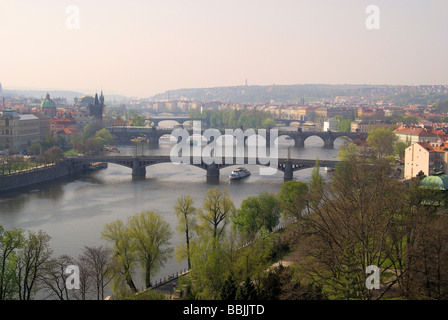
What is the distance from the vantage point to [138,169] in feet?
84.0

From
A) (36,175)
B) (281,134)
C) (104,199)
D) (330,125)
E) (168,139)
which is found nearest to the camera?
(104,199)

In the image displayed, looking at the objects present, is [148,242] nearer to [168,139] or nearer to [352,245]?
[352,245]

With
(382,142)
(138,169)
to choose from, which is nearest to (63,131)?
(138,169)

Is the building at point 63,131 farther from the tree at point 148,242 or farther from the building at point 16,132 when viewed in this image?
the tree at point 148,242

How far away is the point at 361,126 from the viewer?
154ft

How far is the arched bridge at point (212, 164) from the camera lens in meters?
24.7

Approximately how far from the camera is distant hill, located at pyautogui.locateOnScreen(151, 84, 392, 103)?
499 ft

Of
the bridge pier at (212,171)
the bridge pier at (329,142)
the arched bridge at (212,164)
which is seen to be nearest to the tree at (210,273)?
the bridge pier at (212,171)

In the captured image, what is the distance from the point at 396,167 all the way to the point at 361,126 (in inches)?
872

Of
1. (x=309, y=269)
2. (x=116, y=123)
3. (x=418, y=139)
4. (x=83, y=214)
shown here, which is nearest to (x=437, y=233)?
(x=309, y=269)

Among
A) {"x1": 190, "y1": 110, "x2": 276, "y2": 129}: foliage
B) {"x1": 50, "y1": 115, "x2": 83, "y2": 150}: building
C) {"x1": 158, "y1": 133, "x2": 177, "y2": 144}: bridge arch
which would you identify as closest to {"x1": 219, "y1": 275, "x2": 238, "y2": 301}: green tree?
{"x1": 50, "y1": 115, "x2": 83, "y2": 150}: building

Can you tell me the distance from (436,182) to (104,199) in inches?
434

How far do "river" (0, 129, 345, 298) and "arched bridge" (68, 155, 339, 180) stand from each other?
0.44 meters

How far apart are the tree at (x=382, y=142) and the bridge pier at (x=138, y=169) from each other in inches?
472
